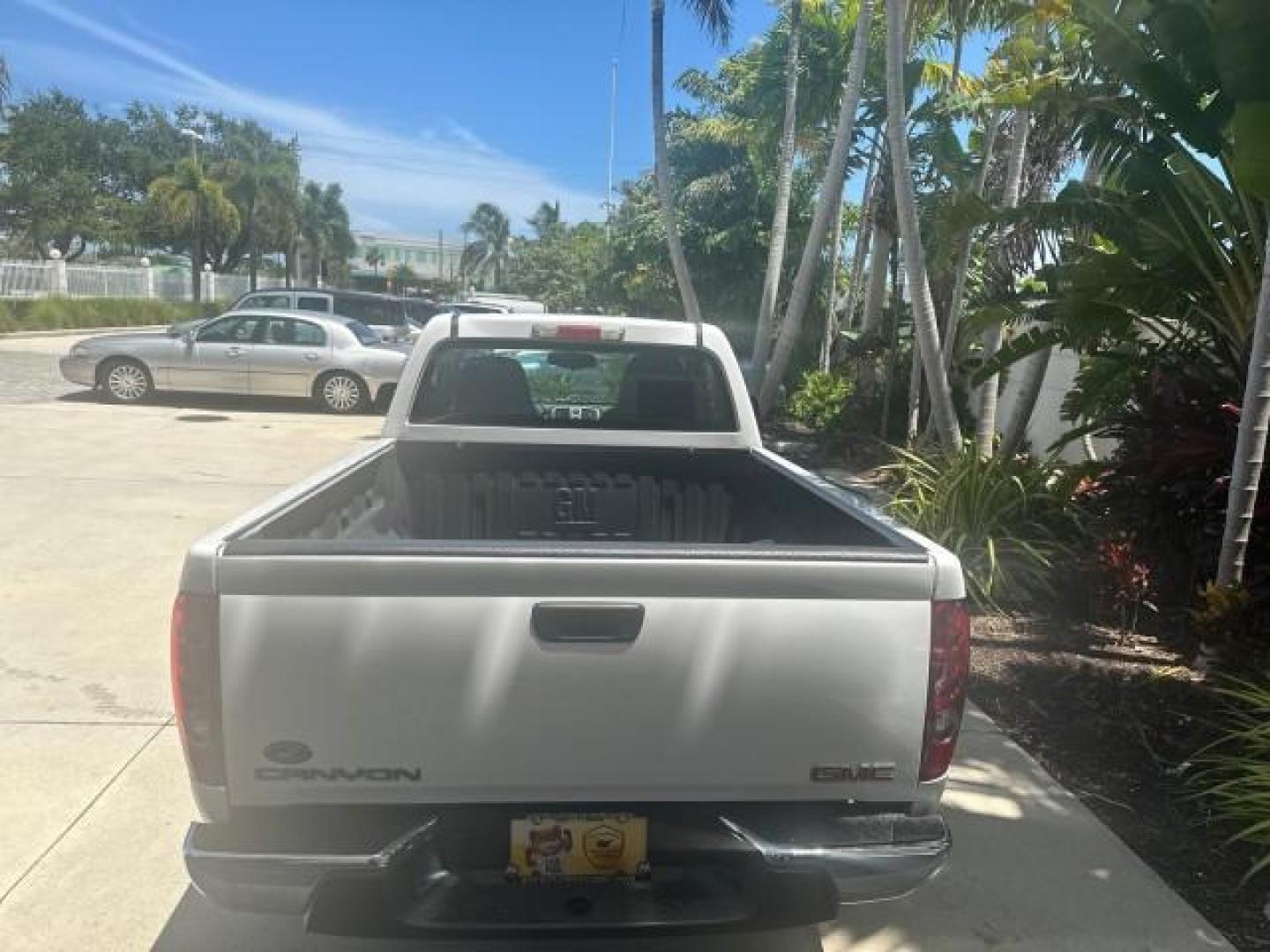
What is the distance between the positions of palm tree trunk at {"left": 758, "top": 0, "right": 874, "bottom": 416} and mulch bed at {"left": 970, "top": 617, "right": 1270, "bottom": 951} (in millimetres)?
7377

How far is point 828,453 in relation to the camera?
13492 mm

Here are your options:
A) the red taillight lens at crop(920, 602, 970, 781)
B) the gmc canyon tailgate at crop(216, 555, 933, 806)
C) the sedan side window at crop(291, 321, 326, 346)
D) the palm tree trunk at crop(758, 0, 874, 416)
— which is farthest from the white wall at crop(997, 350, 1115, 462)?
the sedan side window at crop(291, 321, 326, 346)

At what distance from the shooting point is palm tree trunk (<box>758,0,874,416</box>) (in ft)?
37.4

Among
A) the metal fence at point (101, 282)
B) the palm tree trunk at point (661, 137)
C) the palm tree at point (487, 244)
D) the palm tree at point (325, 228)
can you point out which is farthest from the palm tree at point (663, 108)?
the palm tree at point (487, 244)

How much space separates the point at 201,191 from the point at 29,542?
4460 centimetres

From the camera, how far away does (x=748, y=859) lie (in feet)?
7.93

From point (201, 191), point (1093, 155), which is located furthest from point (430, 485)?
point (201, 191)

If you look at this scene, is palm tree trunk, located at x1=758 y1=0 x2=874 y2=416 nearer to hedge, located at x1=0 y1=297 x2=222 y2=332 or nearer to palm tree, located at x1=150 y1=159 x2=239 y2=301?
hedge, located at x1=0 y1=297 x2=222 y2=332

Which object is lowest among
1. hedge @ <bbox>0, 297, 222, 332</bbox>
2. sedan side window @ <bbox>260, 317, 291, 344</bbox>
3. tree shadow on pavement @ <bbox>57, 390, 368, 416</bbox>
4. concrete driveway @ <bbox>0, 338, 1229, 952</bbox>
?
concrete driveway @ <bbox>0, 338, 1229, 952</bbox>

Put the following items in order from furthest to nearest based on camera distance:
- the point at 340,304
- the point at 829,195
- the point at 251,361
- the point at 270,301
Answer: the point at 270,301 < the point at 340,304 < the point at 251,361 < the point at 829,195

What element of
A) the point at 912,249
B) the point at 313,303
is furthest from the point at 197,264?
the point at 912,249

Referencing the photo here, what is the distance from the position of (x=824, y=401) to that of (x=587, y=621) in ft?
44.1

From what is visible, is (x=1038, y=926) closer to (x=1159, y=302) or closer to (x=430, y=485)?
(x=430, y=485)

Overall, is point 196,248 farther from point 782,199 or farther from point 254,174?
point 782,199
